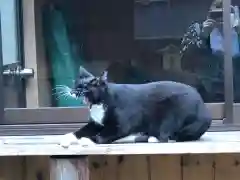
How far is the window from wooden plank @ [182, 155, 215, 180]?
169mm

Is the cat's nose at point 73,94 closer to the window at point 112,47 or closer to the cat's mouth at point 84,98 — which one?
the cat's mouth at point 84,98

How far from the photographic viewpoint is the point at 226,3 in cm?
162

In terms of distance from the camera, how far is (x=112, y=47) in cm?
178

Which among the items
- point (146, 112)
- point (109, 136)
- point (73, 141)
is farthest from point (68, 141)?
point (146, 112)

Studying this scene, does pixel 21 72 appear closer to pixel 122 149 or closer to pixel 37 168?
pixel 37 168

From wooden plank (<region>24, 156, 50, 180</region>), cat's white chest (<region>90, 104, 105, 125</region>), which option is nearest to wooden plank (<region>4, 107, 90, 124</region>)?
wooden plank (<region>24, 156, 50, 180</region>)

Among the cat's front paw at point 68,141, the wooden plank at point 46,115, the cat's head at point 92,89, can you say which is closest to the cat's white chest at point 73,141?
the cat's front paw at point 68,141

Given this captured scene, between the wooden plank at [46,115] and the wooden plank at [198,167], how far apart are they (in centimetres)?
35

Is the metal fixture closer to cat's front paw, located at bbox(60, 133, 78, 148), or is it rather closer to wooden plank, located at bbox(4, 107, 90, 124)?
wooden plank, located at bbox(4, 107, 90, 124)

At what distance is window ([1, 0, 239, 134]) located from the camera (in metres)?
1.66

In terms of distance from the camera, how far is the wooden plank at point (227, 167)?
161 centimetres

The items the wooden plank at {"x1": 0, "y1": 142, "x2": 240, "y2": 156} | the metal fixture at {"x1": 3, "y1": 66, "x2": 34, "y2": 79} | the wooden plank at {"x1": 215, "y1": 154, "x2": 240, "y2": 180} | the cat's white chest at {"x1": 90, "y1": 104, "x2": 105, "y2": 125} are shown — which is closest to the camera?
the wooden plank at {"x1": 0, "y1": 142, "x2": 240, "y2": 156}

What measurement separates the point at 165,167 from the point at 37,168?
413mm

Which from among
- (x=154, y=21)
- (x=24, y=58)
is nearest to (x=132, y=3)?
(x=154, y=21)
